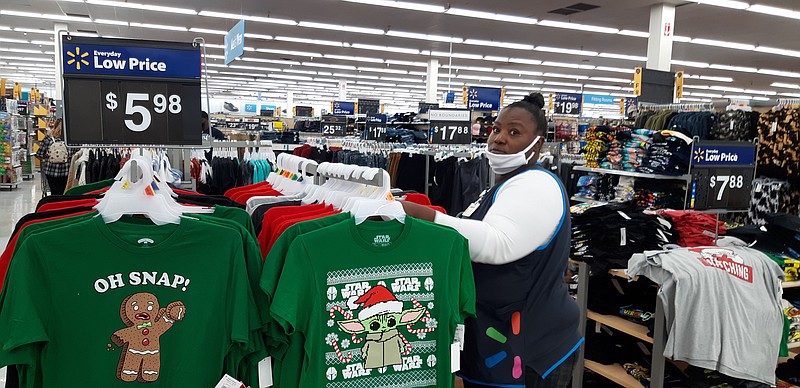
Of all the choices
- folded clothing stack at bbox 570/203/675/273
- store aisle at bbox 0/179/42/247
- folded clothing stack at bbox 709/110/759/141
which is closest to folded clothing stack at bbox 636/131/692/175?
folded clothing stack at bbox 709/110/759/141

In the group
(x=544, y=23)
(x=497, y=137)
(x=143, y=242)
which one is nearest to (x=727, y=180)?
(x=497, y=137)

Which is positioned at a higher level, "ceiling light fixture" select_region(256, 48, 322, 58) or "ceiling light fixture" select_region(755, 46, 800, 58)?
→ "ceiling light fixture" select_region(256, 48, 322, 58)

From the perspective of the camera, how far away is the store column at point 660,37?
1043cm

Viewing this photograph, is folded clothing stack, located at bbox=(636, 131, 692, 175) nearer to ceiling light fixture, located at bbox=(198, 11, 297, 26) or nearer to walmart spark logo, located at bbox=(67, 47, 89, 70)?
walmart spark logo, located at bbox=(67, 47, 89, 70)

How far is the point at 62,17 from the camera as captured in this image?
45.5 ft

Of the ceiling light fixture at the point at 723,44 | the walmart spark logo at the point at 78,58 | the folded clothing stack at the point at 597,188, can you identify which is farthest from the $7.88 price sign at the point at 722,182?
the ceiling light fixture at the point at 723,44

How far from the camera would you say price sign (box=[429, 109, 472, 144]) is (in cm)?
814

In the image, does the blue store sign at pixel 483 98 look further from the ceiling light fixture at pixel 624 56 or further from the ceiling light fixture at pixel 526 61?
the ceiling light fixture at pixel 624 56

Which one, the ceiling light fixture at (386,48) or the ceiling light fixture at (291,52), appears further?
the ceiling light fixture at (291,52)

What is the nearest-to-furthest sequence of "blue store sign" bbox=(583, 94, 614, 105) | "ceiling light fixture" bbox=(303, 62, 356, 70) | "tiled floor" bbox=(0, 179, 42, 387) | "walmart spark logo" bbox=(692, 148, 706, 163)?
"walmart spark logo" bbox=(692, 148, 706, 163), "tiled floor" bbox=(0, 179, 42, 387), "blue store sign" bbox=(583, 94, 614, 105), "ceiling light fixture" bbox=(303, 62, 356, 70)

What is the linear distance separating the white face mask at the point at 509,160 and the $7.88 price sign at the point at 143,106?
1.59 m

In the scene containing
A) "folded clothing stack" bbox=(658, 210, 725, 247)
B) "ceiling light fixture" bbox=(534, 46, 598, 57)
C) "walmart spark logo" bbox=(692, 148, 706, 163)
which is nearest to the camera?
"folded clothing stack" bbox=(658, 210, 725, 247)

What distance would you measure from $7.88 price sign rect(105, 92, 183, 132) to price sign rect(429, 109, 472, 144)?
566 centimetres

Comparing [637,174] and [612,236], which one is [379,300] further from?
[637,174]
